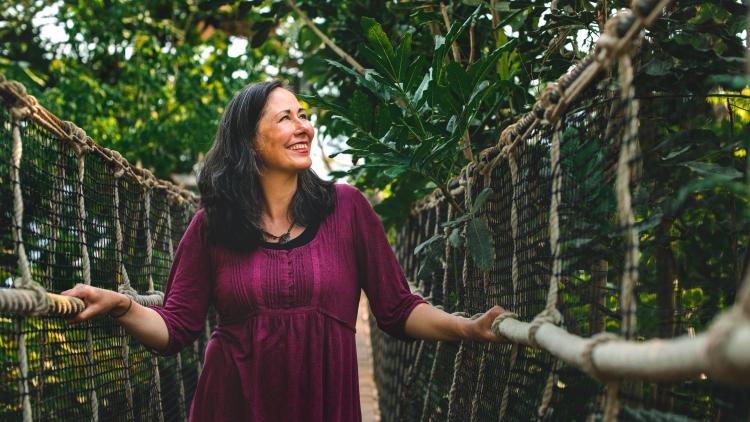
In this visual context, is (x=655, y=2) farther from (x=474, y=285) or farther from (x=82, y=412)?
(x=82, y=412)

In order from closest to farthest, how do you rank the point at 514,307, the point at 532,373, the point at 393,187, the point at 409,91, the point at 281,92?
the point at 532,373
the point at 514,307
the point at 409,91
the point at 281,92
the point at 393,187

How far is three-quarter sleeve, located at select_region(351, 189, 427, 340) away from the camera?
1836 mm

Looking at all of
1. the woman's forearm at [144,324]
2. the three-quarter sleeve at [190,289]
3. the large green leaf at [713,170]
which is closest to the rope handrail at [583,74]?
the large green leaf at [713,170]

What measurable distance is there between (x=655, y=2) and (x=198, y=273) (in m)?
1.34

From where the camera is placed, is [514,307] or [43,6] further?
[43,6]

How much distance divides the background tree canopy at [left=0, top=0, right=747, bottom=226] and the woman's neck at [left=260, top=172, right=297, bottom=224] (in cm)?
20

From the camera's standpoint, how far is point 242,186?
1937 mm

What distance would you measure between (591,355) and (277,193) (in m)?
1.22

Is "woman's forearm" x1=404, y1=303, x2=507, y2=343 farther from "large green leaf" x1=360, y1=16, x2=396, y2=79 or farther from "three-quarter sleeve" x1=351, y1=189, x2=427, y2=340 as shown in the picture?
"large green leaf" x1=360, y1=16, x2=396, y2=79

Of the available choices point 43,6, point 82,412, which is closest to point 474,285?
point 82,412

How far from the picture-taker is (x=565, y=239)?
1.22 metres

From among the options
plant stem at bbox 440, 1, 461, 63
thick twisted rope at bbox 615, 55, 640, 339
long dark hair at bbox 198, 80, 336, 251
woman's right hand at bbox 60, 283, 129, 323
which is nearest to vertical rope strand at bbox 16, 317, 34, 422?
woman's right hand at bbox 60, 283, 129, 323

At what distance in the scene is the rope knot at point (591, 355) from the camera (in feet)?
2.86

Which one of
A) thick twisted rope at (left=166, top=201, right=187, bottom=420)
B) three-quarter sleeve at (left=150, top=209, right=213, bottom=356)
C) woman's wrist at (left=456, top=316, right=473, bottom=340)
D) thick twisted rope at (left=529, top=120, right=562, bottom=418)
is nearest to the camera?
thick twisted rope at (left=529, top=120, right=562, bottom=418)
